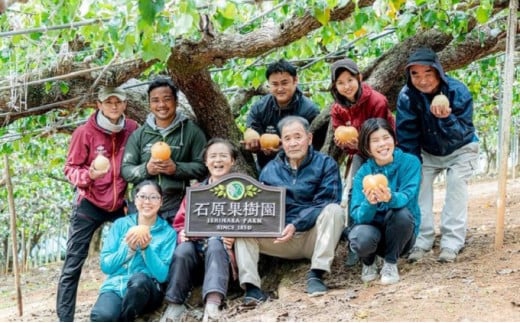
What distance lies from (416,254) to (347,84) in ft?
4.86

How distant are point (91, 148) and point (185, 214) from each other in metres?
1.13

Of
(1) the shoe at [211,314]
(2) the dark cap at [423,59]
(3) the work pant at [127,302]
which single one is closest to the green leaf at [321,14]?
(2) the dark cap at [423,59]

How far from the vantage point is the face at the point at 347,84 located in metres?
4.69

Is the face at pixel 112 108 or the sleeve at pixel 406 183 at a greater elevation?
the face at pixel 112 108

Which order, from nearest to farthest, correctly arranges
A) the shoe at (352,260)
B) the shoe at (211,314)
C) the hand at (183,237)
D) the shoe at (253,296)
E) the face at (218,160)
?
the shoe at (211,314) < the shoe at (253,296) < the hand at (183,237) < the face at (218,160) < the shoe at (352,260)

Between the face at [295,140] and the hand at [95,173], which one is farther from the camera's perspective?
the hand at [95,173]

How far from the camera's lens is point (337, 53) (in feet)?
22.5

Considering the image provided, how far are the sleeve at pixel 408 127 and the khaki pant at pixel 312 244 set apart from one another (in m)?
0.89

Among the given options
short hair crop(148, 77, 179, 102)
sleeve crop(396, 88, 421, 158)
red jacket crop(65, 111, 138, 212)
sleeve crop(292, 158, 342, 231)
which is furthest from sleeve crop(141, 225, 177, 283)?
sleeve crop(396, 88, 421, 158)

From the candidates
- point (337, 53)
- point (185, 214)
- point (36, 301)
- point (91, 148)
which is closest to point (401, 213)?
point (185, 214)

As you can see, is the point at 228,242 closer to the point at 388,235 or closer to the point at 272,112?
the point at 388,235

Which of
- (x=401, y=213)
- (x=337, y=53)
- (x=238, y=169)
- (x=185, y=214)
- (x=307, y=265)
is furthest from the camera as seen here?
(x=337, y=53)

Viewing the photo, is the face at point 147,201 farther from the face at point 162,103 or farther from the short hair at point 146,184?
the face at point 162,103

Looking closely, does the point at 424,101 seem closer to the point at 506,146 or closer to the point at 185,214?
the point at 506,146
